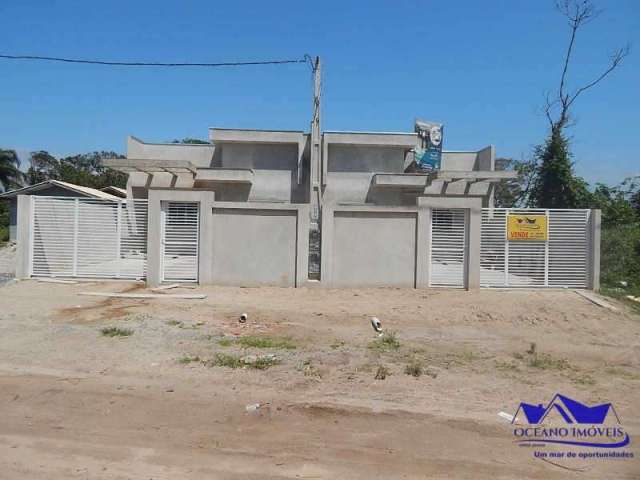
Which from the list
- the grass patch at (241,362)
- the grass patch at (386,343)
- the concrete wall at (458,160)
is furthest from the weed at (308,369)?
the concrete wall at (458,160)

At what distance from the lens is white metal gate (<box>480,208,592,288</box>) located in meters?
13.2

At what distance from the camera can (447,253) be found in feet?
43.0

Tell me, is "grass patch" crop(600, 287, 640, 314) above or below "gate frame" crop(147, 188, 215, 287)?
below

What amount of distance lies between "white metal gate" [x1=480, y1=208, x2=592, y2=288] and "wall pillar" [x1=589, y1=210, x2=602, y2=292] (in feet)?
0.25

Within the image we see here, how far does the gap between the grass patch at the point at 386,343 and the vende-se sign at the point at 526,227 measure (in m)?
6.35

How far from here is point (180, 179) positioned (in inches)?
894

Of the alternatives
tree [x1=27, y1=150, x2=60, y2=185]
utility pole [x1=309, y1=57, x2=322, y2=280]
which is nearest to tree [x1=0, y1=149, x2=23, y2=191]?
tree [x1=27, y1=150, x2=60, y2=185]

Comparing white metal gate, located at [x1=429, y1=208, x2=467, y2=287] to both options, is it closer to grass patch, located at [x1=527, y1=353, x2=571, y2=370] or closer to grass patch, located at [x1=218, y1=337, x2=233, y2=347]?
grass patch, located at [x1=527, y1=353, x2=571, y2=370]

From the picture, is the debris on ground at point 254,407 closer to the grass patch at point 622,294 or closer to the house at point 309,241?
the house at point 309,241

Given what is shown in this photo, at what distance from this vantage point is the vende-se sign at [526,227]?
1317 cm

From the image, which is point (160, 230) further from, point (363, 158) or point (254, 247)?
point (363, 158)

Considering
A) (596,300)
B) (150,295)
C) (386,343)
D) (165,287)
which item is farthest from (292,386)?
(596,300)

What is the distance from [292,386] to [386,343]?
8.19 feet

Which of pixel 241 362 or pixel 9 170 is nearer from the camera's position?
pixel 241 362
